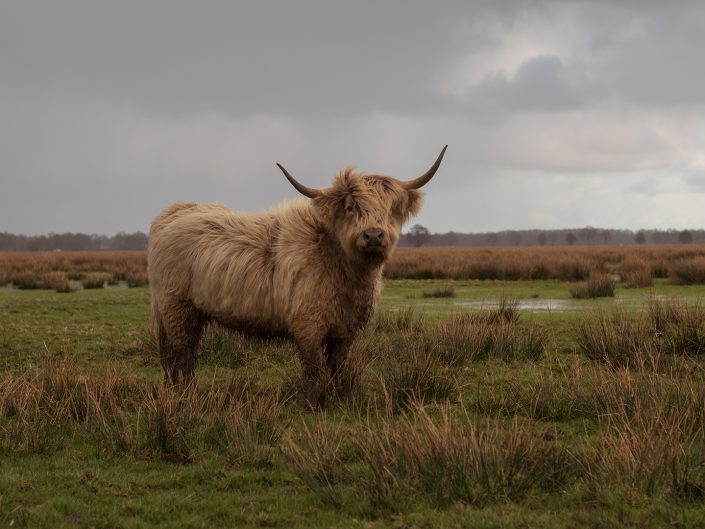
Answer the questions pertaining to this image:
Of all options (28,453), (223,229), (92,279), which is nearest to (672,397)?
(223,229)

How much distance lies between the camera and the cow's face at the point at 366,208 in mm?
5914

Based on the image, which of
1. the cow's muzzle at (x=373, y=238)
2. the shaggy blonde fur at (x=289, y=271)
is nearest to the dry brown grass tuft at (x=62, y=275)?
the shaggy blonde fur at (x=289, y=271)

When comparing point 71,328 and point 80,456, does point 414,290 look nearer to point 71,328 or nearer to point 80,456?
point 71,328

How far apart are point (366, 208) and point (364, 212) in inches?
1.5

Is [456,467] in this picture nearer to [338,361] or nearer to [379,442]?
[379,442]

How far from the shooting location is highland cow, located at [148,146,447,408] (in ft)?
20.2

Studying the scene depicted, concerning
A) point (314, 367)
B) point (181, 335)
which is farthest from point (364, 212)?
point (181, 335)

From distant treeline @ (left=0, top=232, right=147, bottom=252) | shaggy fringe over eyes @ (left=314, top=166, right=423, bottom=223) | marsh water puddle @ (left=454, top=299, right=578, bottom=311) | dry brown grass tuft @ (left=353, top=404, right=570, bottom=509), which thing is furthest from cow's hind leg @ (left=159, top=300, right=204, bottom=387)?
distant treeline @ (left=0, top=232, right=147, bottom=252)

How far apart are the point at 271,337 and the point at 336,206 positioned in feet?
4.59

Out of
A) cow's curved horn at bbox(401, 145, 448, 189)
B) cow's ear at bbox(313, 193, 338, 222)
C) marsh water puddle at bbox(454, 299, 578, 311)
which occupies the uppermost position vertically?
cow's curved horn at bbox(401, 145, 448, 189)

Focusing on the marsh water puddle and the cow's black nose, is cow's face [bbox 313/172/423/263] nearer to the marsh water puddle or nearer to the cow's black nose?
the cow's black nose

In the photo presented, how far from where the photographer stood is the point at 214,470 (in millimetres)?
4801

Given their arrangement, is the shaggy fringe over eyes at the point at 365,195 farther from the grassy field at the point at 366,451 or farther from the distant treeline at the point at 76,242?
the distant treeline at the point at 76,242

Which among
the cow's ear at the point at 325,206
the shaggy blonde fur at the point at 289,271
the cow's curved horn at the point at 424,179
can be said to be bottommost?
the shaggy blonde fur at the point at 289,271
